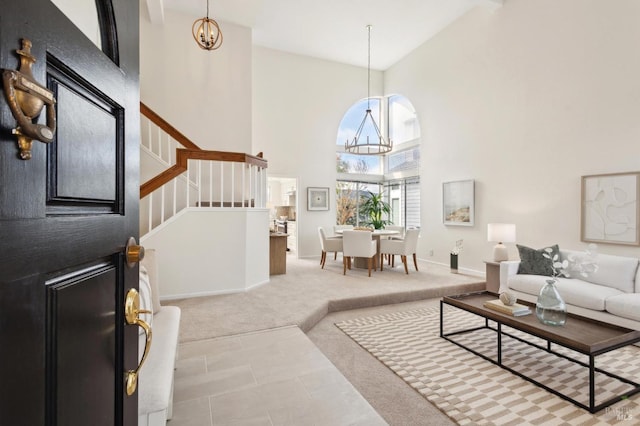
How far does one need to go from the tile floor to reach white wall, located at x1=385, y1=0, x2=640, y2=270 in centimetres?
407

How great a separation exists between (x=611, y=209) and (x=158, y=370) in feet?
16.7

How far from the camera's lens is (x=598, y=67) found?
4.09m

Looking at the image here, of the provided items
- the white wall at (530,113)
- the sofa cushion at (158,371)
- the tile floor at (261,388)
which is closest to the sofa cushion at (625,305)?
the white wall at (530,113)

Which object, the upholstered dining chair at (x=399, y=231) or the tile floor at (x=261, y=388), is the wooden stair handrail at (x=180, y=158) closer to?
the tile floor at (x=261, y=388)

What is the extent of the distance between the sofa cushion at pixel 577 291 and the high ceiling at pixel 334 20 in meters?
4.62

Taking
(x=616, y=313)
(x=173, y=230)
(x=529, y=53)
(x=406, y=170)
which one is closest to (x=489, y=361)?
(x=616, y=313)

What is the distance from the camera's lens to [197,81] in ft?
19.1

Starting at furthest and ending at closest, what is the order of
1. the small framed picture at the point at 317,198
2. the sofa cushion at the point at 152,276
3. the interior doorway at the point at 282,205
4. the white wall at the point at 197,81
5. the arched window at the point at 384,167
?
the interior doorway at the point at 282,205 → the arched window at the point at 384,167 → the small framed picture at the point at 317,198 → the white wall at the point at 197,81 → the sofa cushion at the point at 152,276

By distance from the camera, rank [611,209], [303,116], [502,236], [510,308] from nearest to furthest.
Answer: [510,308] < [611,209] < [502,236] < [303,116]

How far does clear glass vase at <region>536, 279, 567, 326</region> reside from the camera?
2.46m

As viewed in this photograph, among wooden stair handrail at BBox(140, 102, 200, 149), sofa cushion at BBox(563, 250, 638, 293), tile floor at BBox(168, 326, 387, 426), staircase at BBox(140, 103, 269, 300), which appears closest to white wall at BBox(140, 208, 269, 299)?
staircase at BBox(140, 103, 269, 300)

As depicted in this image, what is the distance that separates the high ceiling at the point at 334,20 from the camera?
5.65 metres

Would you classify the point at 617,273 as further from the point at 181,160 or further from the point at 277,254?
the point at 181,160

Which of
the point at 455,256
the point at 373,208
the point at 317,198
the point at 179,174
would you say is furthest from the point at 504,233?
the point at 179,174
